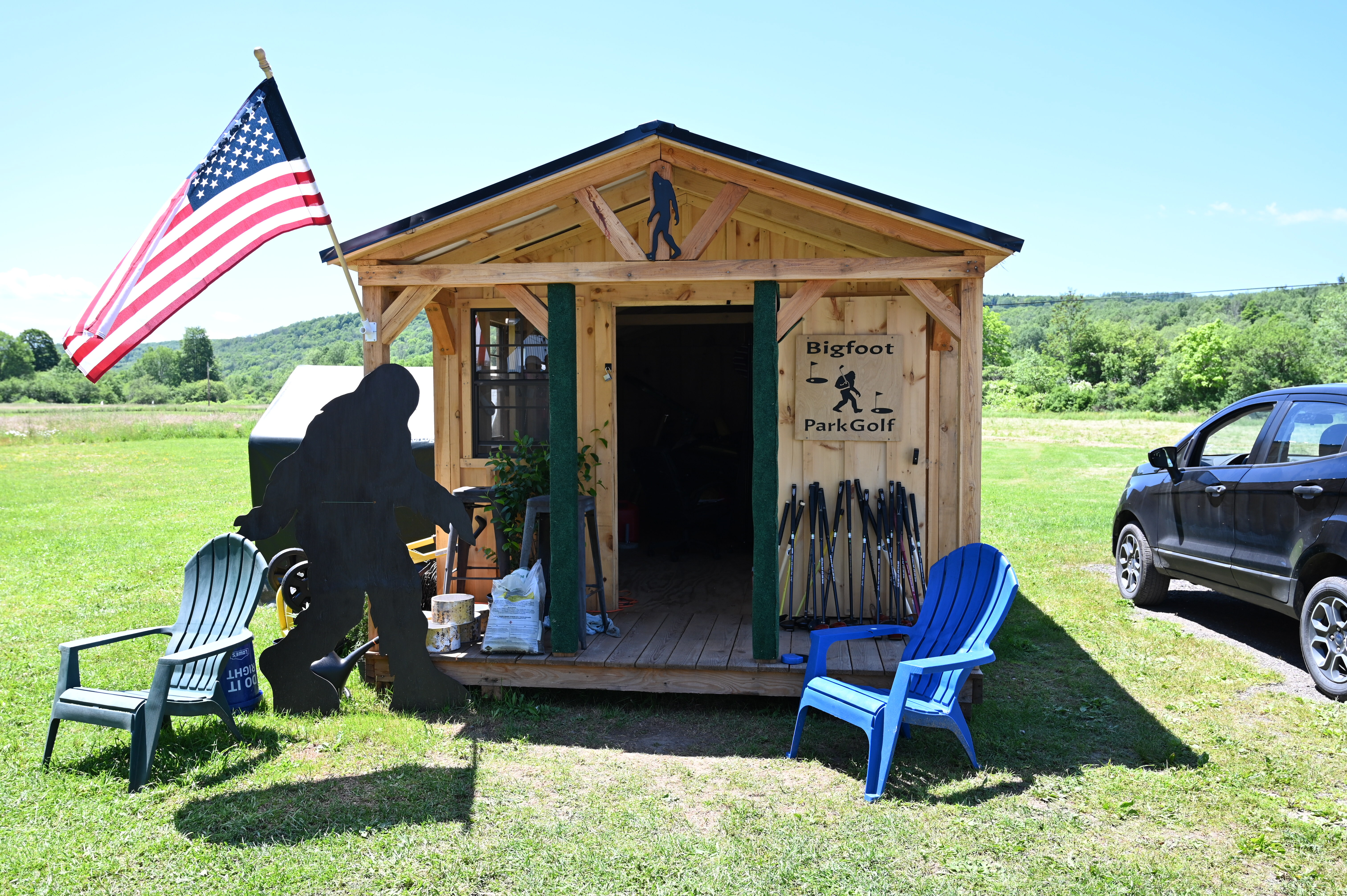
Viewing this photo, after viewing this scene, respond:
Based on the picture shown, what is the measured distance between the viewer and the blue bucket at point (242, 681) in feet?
15.6

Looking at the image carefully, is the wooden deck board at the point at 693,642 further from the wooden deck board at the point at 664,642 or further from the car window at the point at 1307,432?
the car window at the point at 1307,432

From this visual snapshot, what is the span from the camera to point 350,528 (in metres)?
4.89

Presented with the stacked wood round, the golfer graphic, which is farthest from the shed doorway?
the golfer graphic

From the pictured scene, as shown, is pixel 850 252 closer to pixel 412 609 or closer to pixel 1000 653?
pixel 1000 653

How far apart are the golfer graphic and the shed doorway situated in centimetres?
153

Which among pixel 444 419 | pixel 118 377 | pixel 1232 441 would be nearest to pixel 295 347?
pixel 118 377

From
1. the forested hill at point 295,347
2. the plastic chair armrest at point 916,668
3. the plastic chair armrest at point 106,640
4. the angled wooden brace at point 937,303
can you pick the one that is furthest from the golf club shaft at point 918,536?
the forested hill at point 295,347

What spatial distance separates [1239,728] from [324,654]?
486 centimetres

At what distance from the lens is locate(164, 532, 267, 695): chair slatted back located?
15.0 ft

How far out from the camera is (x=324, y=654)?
491 centimetres

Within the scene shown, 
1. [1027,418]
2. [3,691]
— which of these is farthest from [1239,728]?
[1027,418]

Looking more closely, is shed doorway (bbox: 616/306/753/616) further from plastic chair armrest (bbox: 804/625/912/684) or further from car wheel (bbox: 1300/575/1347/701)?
car wheel (bbox: 1300/575/1347/701)

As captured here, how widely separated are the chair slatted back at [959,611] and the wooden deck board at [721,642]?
0.97 m

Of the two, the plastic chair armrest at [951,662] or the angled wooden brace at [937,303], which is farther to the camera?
the angled wooden brace at [937,303]
